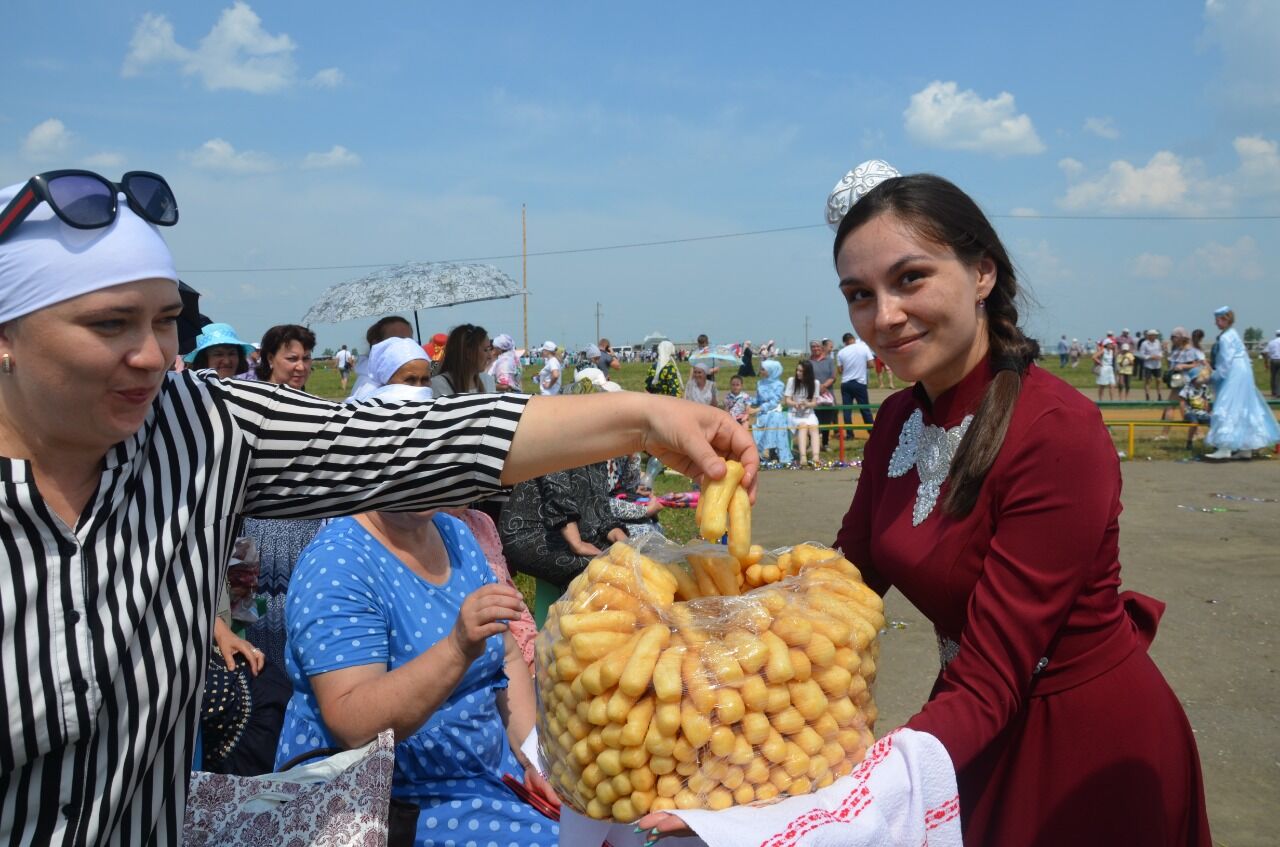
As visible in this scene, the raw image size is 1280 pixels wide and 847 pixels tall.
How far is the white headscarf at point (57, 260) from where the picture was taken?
1.44 meters

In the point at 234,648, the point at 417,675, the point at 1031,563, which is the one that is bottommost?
the point at 234,648

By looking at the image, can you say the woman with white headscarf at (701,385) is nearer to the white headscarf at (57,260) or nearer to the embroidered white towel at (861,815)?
the embroidered white towel at (861,815)

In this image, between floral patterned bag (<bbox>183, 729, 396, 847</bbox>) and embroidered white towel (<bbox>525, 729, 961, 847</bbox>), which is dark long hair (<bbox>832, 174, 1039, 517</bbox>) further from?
floral patterned bag (<bbox>183, 729, 396, 847</bbox>)

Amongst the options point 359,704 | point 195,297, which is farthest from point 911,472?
point 195,297

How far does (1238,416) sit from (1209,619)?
381 inches

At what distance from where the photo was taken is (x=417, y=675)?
2484mm

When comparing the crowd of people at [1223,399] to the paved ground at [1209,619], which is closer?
the paved ground at [1209,619]

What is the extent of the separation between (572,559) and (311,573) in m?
2.08

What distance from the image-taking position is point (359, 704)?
2.54 metres

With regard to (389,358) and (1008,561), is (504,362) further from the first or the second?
(1008,561)

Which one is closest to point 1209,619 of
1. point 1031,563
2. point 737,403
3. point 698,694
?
point 1031,563

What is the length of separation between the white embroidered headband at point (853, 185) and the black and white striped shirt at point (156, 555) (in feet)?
4.21

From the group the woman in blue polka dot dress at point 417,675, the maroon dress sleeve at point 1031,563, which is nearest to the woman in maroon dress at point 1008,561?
the maroon dress sleeve at point 1031,563

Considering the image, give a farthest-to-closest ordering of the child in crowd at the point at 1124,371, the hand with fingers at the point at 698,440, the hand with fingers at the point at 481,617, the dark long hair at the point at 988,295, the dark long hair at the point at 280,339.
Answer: the child in crowd at the point at 1124,371 → the dark long hair at the point at 280,339 → the hand with fingers at the point at 481,617 → the dark long hair at the point at 988,295 → the hand with fingers at the point at 698,440
